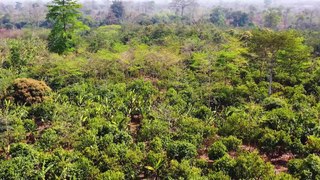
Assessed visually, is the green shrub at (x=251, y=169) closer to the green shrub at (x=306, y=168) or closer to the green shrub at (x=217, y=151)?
the green shrub at (x=306, y=168)

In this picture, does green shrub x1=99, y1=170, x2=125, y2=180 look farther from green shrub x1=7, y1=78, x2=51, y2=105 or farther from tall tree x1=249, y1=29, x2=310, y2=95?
tall tree x1=249, y1=29, x2=310, y2=95

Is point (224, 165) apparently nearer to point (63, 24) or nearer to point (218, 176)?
point (218, 176)

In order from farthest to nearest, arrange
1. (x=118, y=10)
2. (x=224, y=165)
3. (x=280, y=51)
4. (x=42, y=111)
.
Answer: (x=118, y=10) < (x=280, y=51) < (x=42, y=111) < (x=224, y=165)

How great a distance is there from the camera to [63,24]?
98.7 ft

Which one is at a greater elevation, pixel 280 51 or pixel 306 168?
pixel 280 51

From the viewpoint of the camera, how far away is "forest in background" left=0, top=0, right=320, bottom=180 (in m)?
13.2

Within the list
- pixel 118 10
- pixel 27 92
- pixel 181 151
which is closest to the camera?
pixel 181 151

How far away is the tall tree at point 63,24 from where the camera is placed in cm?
2927

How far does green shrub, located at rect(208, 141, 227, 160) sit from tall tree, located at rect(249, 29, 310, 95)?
9.14 meters

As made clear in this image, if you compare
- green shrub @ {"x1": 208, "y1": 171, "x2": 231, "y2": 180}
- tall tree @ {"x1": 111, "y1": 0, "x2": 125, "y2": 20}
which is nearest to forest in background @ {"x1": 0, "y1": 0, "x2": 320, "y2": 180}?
green shrub @ {"x1": 208, "y1": 171, "x2": 231, "y2": 180}

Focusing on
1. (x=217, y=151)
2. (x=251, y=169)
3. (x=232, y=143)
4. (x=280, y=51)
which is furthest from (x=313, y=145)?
(x=280, y=51)

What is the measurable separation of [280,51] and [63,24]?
1811 centimetres

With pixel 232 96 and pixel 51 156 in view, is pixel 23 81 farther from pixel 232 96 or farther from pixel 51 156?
pixel 232 96

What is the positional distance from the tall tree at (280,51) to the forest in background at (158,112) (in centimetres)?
8
